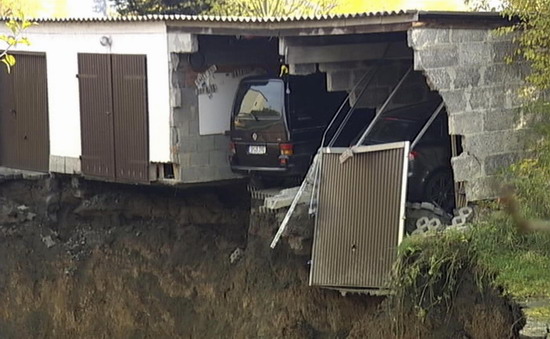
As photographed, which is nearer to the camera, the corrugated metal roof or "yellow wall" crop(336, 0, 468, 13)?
the corrugated metal roof

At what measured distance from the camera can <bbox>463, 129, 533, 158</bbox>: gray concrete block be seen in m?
13.0

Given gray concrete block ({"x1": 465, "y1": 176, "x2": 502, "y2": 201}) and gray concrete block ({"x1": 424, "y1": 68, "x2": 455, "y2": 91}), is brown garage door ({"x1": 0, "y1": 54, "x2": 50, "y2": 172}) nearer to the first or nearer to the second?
gray concrete block ({"x1": 424, "y1": 68, "x2": 455, "y2": 91})

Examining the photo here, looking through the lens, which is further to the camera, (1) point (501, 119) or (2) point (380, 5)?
(2) point (380, 5)

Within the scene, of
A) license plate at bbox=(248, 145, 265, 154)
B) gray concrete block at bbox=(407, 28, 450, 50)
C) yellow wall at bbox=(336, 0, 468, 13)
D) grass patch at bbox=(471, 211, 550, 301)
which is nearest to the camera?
grass patch at bbox=(471, 211, 550, 301)

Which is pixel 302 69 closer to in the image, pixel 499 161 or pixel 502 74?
pixel 502 74

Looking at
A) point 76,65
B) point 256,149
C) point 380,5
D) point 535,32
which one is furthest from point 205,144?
point 380,5

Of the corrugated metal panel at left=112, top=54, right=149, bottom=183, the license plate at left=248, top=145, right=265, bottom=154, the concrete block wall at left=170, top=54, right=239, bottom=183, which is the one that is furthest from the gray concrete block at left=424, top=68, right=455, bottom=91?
the corrugated metal panel at left=112, top=54, right=149, bottom=183

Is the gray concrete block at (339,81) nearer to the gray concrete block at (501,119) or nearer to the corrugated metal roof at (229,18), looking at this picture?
the corrugated metal roof at (229,18)

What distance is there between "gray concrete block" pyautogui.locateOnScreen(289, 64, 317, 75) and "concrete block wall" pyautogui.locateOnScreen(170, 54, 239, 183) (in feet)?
7.09

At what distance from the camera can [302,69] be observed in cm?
1492

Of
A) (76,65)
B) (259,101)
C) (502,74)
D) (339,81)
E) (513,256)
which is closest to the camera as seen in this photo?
(513,256)

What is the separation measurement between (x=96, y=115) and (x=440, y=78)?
714 cm

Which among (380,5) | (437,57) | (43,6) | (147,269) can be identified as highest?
(43,6)

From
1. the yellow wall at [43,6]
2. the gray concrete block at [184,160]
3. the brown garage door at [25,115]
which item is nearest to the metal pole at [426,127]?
the gray concrete block at [184,160]
